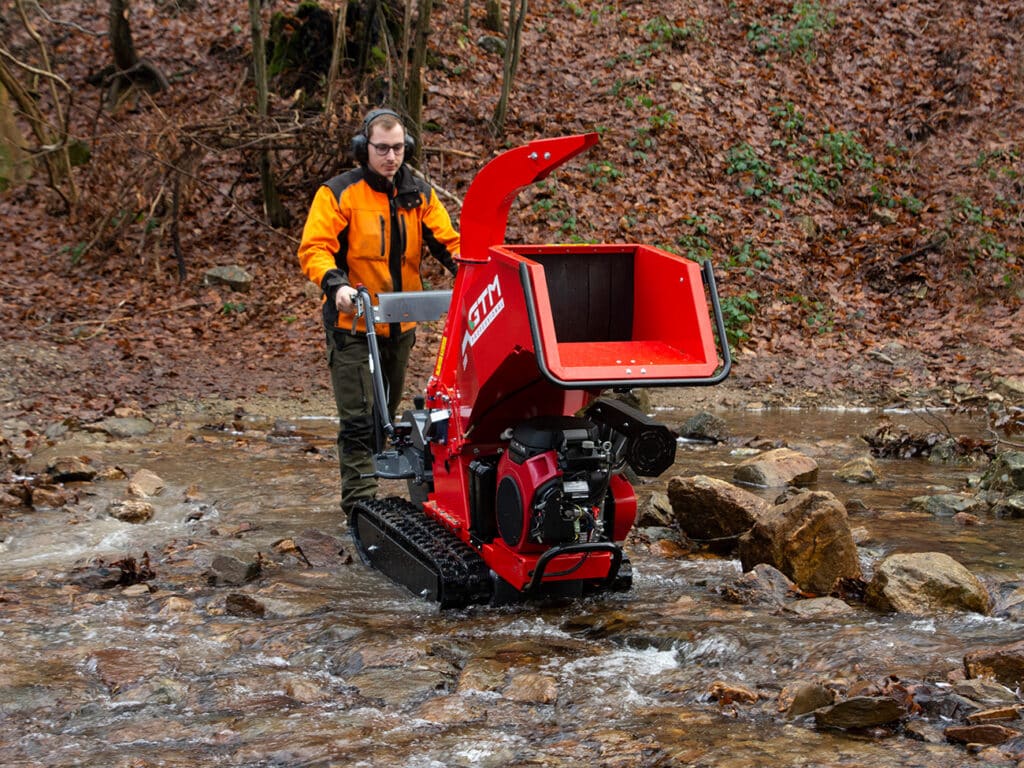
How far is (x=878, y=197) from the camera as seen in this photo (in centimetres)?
1468

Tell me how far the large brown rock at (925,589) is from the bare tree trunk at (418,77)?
30.3ft

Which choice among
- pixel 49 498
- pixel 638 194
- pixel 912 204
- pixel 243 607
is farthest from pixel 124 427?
pixel 912 204

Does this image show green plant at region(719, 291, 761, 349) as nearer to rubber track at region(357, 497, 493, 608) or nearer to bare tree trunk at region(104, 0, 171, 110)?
rubber track at region(357, 497, 493, 608)

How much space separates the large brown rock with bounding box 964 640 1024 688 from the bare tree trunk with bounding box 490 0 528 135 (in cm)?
1189

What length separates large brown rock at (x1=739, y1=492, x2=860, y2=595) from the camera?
5.53 meters

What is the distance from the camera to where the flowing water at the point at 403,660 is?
149 inches

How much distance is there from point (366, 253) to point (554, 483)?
233 cm

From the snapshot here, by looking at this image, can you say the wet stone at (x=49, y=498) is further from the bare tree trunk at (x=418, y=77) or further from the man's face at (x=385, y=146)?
the bare tree trunk at (x=418, y=77)

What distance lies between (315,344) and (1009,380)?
693cm

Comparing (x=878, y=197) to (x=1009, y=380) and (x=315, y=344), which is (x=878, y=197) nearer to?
(x=1009, y=380)

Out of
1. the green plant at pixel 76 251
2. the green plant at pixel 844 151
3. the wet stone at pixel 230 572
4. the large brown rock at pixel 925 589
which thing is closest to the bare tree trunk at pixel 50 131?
the green plant at pixel 76 251

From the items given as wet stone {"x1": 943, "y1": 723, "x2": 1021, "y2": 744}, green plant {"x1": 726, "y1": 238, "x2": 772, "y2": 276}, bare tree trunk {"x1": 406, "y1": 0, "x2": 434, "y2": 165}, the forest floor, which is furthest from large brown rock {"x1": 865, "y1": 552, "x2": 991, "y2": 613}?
bare tree trunk {"x1": 406, "y1": 0, "x2": 434, "y2": 165}

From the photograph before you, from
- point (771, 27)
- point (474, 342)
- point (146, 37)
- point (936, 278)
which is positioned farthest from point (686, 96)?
point (474, 342)

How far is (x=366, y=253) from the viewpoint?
6523 millimetres
